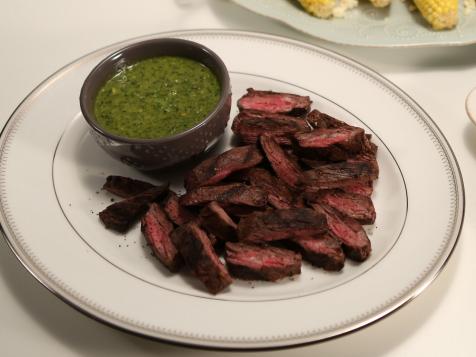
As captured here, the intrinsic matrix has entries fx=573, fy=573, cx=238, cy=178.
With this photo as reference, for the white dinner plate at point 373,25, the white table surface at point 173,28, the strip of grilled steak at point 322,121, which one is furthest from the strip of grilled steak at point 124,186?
the white dinner plate at point 373,25

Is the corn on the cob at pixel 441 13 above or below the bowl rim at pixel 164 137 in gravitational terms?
below

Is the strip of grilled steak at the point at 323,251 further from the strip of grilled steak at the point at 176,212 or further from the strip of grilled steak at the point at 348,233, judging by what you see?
the strip of grilled steak at the point at 176,212

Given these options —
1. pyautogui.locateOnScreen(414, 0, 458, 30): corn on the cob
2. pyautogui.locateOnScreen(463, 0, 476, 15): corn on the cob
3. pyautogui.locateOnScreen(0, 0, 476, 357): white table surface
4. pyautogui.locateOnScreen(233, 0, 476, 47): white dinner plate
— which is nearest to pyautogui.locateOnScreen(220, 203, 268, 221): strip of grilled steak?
pyautogui.locateOnScreen(0, 0, 476, 357): white table surface

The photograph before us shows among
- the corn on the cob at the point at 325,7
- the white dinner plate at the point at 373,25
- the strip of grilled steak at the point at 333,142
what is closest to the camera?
the strip of grilled steak at the point at 333,142

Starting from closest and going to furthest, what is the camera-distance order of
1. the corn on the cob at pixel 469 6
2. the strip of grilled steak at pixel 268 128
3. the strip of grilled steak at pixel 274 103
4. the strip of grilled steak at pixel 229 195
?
the strip of grilled steak at pixel 229 195 → the strip of grilled steak at pixel 268 128 → the strip of grilled steak at pixel 274 103 → the corn on the cob at pixel 469 6

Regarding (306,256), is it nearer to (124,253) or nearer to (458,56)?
(124,253)

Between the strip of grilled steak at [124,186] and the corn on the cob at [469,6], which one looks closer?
the strip of grilled steak at [124,186]

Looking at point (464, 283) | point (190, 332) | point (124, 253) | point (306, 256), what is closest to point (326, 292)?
point (306, 256)
